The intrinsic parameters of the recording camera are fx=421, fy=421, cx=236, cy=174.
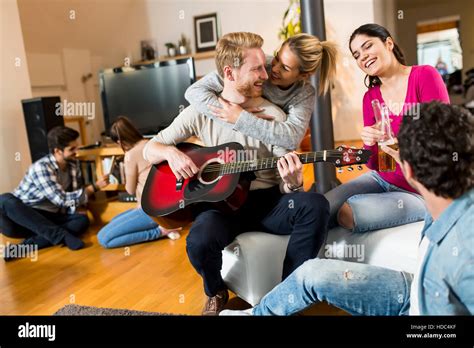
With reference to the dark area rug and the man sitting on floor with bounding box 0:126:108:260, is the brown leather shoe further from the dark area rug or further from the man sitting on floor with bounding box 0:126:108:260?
the man sitting on floor with bounding box 0:126:108:260

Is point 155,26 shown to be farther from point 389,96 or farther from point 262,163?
point 389,96

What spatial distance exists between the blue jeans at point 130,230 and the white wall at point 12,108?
1.06 feet

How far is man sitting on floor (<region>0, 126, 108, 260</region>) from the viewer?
1.31 metres

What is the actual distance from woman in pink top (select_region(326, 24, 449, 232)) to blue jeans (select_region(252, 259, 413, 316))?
0.68ft

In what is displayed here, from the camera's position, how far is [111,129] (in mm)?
1295

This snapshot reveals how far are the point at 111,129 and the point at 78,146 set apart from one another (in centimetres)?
13

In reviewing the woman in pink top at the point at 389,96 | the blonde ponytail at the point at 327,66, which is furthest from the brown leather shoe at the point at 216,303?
the blonde ponytail at the point at 327,66

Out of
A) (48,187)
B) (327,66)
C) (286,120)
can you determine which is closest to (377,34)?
(327,66)

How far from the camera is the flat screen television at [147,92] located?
3.99ft

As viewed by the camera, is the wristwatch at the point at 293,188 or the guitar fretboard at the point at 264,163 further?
the wristwatch at the point at 293,188

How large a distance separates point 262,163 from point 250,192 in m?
0.13

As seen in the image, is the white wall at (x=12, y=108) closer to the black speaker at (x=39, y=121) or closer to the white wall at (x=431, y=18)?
the black speaker at (x=39, y=121)

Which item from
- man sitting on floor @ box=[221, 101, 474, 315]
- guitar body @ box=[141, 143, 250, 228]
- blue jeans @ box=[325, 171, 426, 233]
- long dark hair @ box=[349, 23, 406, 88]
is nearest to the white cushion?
blue jeans @ box=[325, 171, 426, 233]
